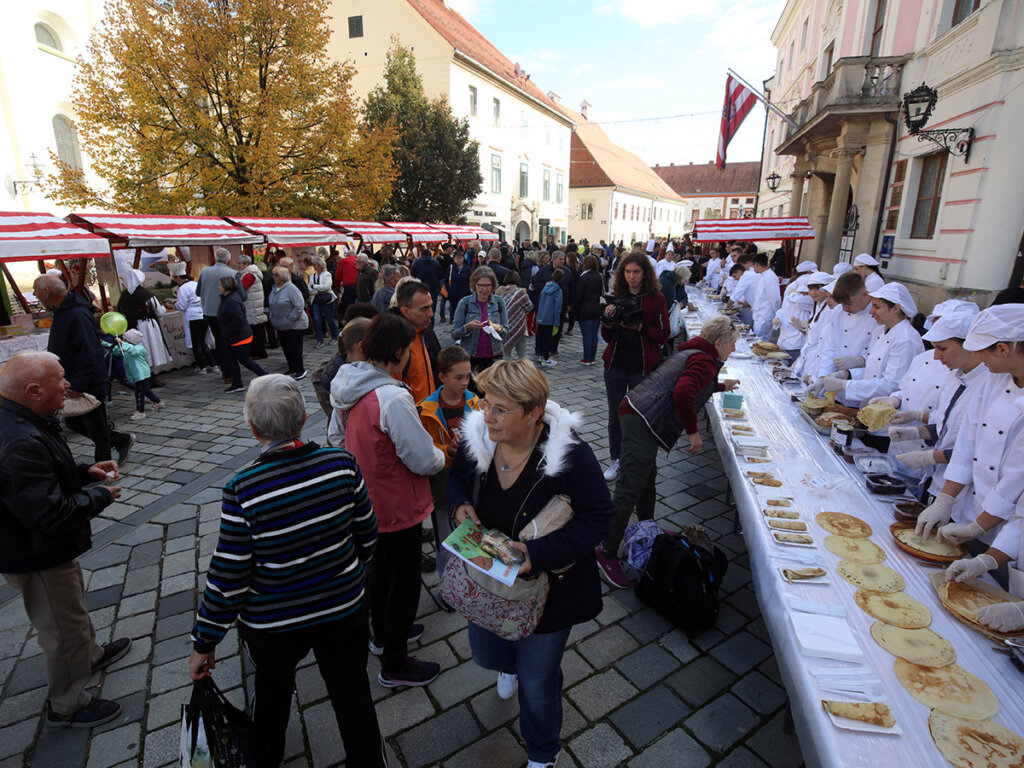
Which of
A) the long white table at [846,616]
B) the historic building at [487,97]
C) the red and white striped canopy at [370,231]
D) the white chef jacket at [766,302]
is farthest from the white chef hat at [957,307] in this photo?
the historic building at [487,97]

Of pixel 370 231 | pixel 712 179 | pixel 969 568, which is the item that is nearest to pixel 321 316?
pixel 370 231

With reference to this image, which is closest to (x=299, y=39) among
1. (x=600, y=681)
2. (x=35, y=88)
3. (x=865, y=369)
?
(x=35, y=88)

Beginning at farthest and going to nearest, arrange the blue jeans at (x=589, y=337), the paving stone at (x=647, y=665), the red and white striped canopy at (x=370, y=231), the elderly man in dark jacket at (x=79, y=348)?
the red and white striped canopy at (x=370, y=231) < the blue jeans at (x=589, y=337) < the elderly man in dark jacket at (x=79, y=348) < the paving stone at (x=647, y=665)

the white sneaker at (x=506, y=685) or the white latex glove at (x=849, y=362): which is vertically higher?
the white latex glove at (x=849, y=362)

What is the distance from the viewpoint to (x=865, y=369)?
4531 mm

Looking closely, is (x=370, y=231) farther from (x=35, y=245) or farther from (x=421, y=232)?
(x=35, y=245)

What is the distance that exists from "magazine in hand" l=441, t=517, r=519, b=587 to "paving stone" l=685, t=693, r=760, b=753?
1.51 metres

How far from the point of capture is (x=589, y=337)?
9.77 m

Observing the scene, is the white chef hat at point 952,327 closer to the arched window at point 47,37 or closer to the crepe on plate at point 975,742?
the crepe on plate at point 975,742

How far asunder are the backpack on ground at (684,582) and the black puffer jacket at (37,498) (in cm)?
309

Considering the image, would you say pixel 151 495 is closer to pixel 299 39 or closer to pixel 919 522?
pixel 919 522

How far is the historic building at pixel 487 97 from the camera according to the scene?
1078 inches

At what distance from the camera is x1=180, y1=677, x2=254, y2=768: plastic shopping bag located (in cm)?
191

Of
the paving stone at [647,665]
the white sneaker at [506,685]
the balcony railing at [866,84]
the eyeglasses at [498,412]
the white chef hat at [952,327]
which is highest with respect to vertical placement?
the balcony railing at [866,84]
